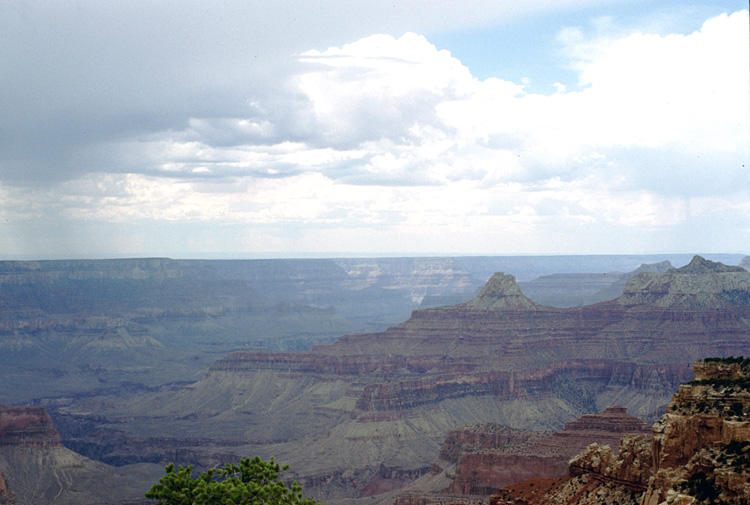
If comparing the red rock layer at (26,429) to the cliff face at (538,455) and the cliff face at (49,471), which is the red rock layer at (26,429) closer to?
the cliff face at (49,471)

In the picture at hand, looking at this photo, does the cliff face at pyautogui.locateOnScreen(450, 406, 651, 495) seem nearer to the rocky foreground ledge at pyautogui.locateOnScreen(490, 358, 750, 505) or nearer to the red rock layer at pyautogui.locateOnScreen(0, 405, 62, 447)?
the rocky foreground ledge at pyautogui.locateOnScreen(490, 358, 750, 505)

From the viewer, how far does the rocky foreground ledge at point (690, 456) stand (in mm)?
33688

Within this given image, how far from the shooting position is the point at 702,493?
111 feet

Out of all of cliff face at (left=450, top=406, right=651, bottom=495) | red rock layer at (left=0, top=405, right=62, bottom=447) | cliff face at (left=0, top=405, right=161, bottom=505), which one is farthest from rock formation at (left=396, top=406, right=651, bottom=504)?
red rock layer at (left=0, top=405, right=62, bottom=447)

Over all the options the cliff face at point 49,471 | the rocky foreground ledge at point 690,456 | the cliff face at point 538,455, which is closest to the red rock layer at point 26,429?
the cliff face at point 49,471

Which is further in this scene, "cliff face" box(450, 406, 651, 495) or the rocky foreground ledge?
"cliff face" box(450, 406, 651, 495)

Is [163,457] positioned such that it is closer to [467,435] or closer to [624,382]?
[467,435]

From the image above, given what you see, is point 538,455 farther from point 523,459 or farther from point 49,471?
point 49,471

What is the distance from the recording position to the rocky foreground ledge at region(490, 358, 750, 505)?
3369 centimetres

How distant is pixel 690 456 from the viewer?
38.1 metres

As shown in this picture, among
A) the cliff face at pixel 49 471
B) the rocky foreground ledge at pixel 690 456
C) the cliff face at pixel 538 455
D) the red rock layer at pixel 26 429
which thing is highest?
the rocky foreground ledge at pixel 690 456

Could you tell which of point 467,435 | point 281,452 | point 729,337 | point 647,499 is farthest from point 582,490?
point 729,337

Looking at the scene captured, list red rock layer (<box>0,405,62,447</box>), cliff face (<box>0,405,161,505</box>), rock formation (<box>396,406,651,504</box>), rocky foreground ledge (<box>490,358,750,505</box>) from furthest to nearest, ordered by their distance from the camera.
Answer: red rock layer (<box>0,405,62,447</box>) < cliff face (<box>0,405,161,505</box>) < rock formation (<box>396,406,651,504</box>) < rocky foreground ledge (<box>490,358,750,505</box>)

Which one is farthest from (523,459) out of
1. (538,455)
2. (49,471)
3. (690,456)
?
(49,471)
